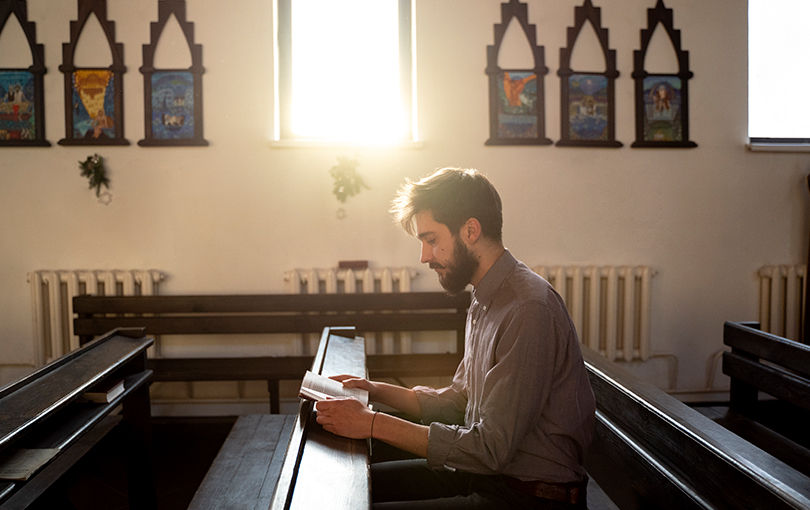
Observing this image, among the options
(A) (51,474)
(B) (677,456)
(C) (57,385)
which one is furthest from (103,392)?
(B) (677,456)

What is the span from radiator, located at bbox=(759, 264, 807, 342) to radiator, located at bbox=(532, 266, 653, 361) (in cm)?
95

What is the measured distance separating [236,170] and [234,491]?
2389 mm

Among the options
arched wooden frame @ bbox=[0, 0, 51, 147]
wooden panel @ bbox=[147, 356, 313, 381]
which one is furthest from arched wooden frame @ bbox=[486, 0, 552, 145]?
arched wooden frame @ bbox=[0, 0, 51, 147]

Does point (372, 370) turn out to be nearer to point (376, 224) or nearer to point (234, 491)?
point (376, 224)

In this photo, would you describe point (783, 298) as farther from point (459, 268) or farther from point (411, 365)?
point (459, 268)

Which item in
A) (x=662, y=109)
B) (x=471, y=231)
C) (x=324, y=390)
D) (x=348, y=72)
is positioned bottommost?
(x=324, y=390)

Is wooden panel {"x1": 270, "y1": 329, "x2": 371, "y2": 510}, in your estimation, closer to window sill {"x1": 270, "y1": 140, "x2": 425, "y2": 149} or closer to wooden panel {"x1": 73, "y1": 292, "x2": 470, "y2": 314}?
wooden panel {"x1": 73, "y1": 292, "x2": 470, "y2": 314}

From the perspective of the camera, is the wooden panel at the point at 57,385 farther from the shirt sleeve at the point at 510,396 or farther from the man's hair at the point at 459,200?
the man's hair at the point at 459,200

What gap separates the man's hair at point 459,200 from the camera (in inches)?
58.9

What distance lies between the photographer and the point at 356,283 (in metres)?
3.70

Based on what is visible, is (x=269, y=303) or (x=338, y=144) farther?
(x=338, y=144)

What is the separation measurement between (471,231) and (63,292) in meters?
3.35

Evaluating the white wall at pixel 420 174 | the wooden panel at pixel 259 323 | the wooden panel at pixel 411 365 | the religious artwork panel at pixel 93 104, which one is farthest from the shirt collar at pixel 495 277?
the religious artwork panel at pixel 93 104

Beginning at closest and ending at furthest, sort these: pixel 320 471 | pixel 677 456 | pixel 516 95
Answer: pixel 320 471 → pixel 677 456 → pixel 516 95
